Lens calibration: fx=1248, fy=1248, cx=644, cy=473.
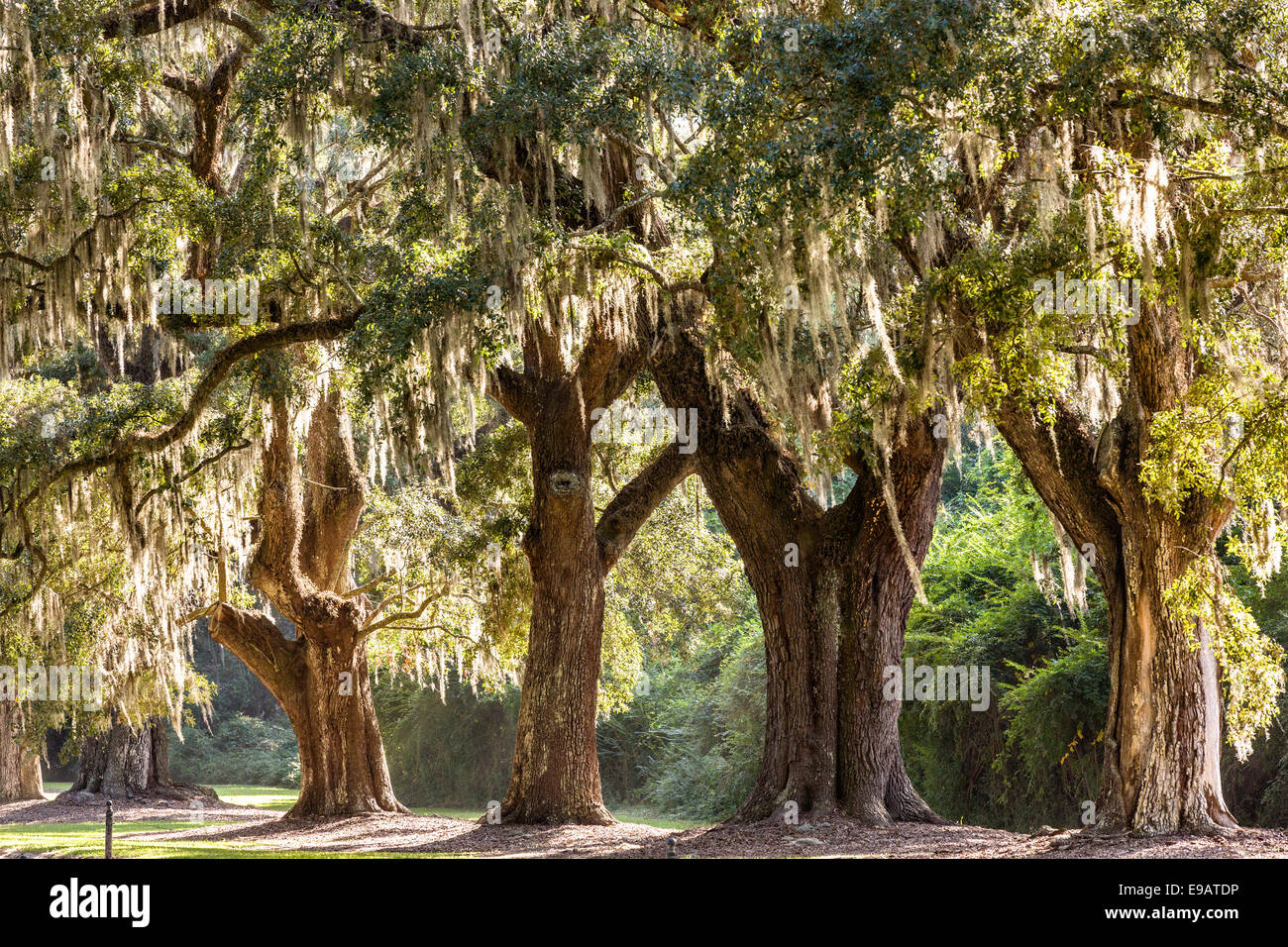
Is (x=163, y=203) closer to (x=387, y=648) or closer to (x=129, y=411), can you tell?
(x=129, y=411)

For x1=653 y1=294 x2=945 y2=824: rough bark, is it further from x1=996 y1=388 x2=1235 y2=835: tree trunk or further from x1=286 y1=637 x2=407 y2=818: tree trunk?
x1=286 y1=637 x2=407 y2=818: tree trunk

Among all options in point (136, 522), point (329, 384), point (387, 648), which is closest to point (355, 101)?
point (329, 384)

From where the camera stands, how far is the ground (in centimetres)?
881

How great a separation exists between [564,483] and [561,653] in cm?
181

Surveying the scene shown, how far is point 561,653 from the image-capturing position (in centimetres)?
1330

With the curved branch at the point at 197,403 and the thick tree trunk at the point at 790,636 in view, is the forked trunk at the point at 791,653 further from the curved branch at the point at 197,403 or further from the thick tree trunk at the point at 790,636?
the curved branch at the point at 197,403

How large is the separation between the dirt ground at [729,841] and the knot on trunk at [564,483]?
11.4ft

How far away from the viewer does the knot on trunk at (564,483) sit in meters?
13.4

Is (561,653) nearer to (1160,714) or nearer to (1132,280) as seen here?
(1160,714)

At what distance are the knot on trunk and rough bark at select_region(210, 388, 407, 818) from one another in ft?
13.2
